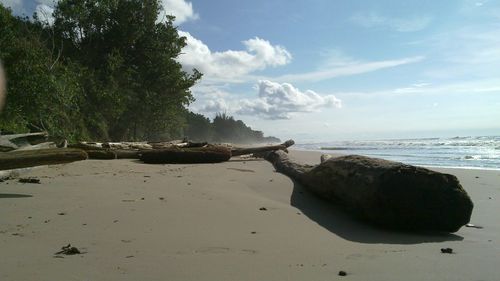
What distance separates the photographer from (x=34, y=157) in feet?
16.8

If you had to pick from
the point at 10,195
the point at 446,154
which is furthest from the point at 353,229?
the point at 446,154

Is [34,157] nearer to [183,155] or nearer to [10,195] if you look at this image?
[10,195]

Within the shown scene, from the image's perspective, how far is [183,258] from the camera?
2.71 metres

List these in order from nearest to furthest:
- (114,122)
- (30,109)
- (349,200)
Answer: (349,200), (30,109), (114,122)

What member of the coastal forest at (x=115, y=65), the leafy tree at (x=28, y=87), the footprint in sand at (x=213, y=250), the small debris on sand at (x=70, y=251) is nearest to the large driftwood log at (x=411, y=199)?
the footprint in sand at (x=213, y=250)

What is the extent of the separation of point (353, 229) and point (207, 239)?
5.27ft

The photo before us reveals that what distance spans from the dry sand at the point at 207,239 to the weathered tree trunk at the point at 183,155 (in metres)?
4.46

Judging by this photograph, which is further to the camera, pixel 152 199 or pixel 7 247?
pixel 152 199

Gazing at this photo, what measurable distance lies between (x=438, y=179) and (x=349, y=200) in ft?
3.29

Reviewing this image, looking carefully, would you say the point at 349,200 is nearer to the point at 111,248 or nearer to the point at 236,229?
the point at 236,229

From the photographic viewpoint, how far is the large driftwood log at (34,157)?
501 centimetres

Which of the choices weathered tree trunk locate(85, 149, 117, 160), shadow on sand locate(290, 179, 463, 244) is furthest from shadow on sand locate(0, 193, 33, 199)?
weathered tree trunk locate(85, 149, 117, 160)

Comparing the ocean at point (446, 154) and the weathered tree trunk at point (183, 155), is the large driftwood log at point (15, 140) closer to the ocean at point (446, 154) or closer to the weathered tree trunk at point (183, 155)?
the weathered tree trunk at point (183, 155)

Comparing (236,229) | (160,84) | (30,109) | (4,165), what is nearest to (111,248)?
(236,229)
